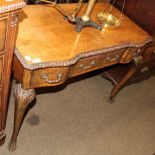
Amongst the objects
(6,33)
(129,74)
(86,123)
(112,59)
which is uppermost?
(6,33)

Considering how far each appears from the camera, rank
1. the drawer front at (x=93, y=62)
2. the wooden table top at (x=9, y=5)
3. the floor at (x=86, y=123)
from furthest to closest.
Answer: the floor at (x=86, y=123), the drawer front at (x=93, y=62), the wooden table top at (x=9, y=5)

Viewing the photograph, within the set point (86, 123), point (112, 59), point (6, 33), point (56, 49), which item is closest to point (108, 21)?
point (112, 59)

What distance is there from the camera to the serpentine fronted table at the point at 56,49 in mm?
1243

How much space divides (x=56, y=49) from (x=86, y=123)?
2.77ft

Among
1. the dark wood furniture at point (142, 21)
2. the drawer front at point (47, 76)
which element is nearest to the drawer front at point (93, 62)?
the drawer front at point (47, 76)

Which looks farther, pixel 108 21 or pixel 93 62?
pixel 108 21

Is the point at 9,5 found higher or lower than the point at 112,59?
higher

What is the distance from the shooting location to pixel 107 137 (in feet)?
6.29

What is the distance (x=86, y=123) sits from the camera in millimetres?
1956

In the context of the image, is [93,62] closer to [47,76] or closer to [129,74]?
[47,76]

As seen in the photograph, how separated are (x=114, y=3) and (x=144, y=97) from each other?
0.97 m

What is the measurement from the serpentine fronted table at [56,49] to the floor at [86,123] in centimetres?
24

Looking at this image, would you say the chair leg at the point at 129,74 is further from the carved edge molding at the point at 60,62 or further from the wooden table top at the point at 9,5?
the wooden table top at the point at 9,5

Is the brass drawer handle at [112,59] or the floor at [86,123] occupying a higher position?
the brass drawer handle at [112,59]
